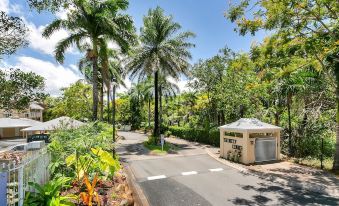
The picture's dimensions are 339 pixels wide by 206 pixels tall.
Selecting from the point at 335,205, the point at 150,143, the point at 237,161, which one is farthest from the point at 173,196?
the point at 150,143

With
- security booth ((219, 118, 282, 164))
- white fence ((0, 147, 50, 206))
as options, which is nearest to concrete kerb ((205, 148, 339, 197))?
security booth ((219, 118, 282, 164))

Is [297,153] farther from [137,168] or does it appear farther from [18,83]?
[18,83]

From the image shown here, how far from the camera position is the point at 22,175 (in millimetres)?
6379

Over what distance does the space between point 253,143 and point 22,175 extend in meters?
14.7

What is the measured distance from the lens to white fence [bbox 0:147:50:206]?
5.97m

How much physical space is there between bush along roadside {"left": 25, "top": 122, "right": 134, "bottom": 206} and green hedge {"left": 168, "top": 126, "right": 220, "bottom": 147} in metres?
18.1

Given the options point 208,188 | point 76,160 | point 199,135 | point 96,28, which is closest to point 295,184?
point 208,188

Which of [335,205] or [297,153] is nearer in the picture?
[335,205]

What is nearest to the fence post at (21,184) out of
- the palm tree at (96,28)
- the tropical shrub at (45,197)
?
the tropical shrub at (45,197)

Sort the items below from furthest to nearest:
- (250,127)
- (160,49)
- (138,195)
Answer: (160,49) < (250,127) < (138,195)

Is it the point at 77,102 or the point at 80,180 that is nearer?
the point at 80,180

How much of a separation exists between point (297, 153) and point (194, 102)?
80.2 feet

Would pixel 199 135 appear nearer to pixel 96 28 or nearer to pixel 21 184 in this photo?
pixel 96 28

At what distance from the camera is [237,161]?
18.4m
